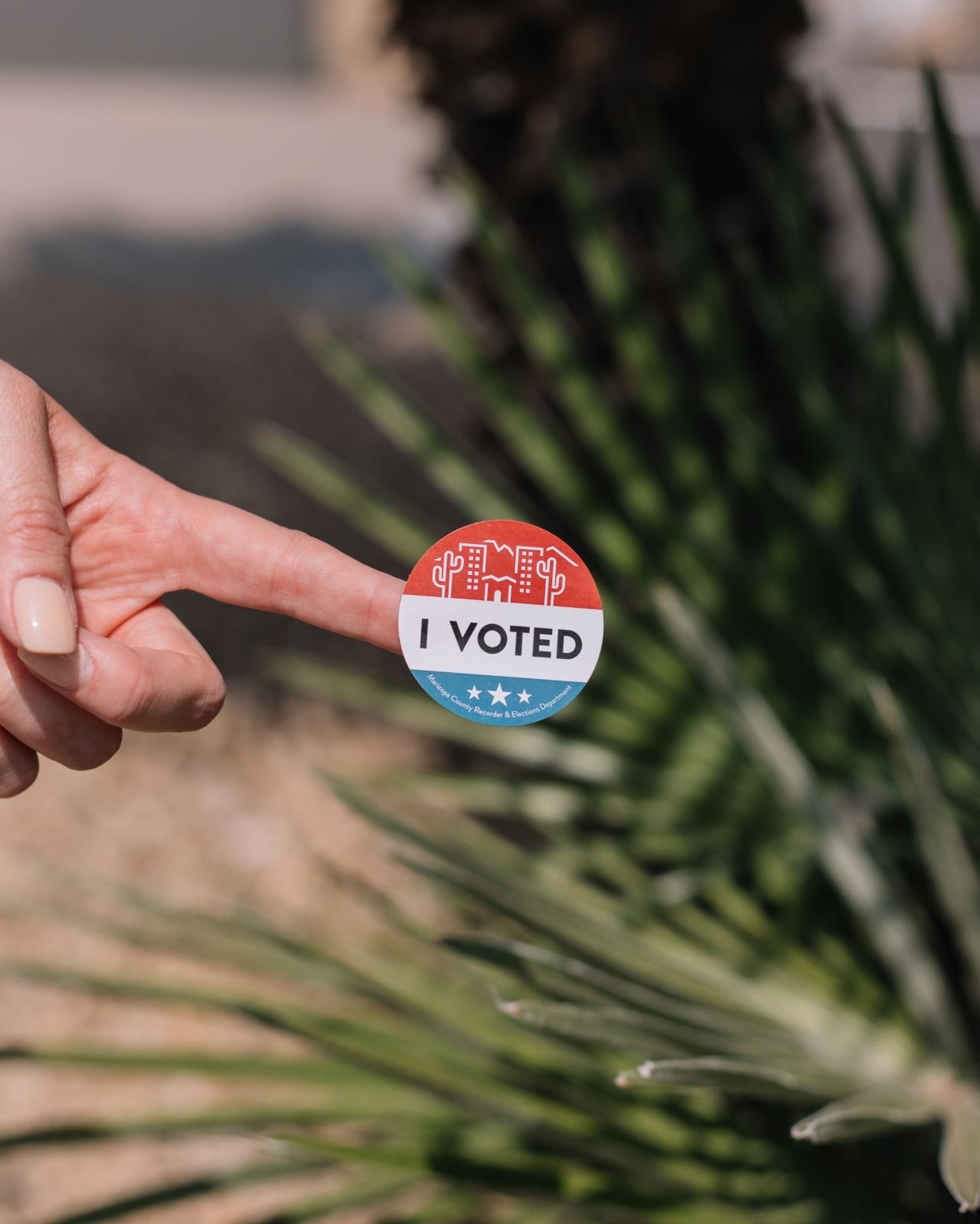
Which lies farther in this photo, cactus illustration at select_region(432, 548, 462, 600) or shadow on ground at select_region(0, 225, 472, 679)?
shadow on ground at select_region(0, 225, 472, 679)

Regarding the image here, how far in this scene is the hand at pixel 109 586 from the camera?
1.24 feet

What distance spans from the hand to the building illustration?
0.07 feet

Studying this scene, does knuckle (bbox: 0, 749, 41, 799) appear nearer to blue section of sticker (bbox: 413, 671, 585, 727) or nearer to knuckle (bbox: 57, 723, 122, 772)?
knuckle (bbox: 57, 723, 122, 772)

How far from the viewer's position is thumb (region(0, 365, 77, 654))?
0.37 metres

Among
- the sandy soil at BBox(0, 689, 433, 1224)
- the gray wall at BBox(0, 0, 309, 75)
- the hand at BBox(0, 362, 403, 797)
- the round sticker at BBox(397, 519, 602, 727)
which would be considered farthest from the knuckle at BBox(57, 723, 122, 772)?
the gray wall at BBox(0, 0, 309, 75)

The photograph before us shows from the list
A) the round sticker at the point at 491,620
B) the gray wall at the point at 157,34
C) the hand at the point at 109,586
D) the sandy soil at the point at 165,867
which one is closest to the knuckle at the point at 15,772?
the hand at the point at 109,586

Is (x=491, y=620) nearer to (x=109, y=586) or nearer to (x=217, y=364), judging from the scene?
(x=109, y=586)

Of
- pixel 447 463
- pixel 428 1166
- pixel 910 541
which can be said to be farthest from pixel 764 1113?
pixel 447 463

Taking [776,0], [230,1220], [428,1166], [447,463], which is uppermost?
[776,0]

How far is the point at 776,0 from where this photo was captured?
1.71 m

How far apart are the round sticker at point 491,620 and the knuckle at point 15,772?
0.53 feet

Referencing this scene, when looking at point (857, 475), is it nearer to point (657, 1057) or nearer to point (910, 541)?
point (910, 541)

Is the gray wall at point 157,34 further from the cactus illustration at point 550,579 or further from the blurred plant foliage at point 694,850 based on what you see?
the cactus illustration at point 550,579

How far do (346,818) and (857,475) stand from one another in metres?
1.39
